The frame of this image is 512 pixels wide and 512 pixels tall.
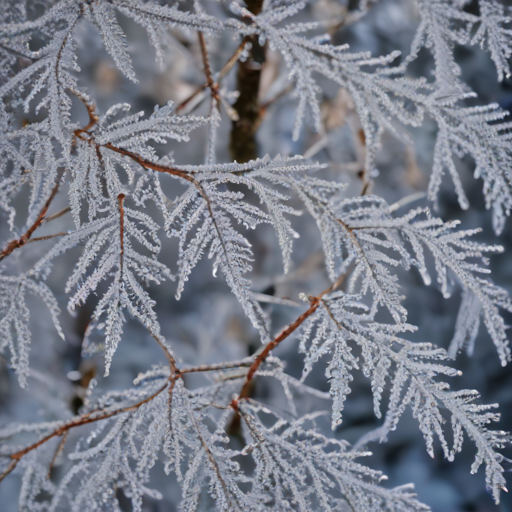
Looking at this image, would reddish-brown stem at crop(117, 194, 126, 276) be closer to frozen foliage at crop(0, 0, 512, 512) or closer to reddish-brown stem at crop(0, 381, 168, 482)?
frozen foliage at crop(0, 0, 512, 512)

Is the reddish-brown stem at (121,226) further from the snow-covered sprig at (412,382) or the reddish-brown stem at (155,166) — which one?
the snow-covered sprig at (412,382)

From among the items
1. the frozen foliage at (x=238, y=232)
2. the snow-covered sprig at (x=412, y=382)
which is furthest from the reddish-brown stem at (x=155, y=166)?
the snow-covered sprig at (x=412, y=382)

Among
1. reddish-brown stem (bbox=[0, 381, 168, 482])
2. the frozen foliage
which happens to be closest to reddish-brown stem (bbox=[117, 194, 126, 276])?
the frozen foliage

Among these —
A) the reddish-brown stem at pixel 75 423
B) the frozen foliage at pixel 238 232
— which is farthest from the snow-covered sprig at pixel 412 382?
the reddish-brown stem at pixel 75 423

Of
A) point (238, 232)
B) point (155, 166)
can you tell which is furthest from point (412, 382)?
point (155, 166)

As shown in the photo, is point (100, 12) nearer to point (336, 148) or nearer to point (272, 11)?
point (272, 11)

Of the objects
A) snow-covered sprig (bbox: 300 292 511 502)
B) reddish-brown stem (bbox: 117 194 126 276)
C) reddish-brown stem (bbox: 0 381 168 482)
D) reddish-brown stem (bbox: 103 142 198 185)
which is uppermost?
reddish-brown stem (bbox: 103 142 198 185)

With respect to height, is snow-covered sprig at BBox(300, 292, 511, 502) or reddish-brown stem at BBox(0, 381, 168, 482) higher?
snow-covered sprig at BBox(300, 292, 511, 502)

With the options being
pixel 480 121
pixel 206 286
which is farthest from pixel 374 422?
pixel 480 121

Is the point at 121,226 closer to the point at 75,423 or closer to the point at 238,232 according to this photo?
the point at 238,232

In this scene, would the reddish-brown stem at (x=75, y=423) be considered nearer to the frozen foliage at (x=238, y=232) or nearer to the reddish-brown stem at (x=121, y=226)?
the frozen foliage at (x=238, y=232)

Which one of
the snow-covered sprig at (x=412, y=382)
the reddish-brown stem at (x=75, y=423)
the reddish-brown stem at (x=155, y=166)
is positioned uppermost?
the reddish-brown stem at (x=155, y=166)

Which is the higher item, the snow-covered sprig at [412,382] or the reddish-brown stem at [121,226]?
the reddish-brown stem at [121,226]
